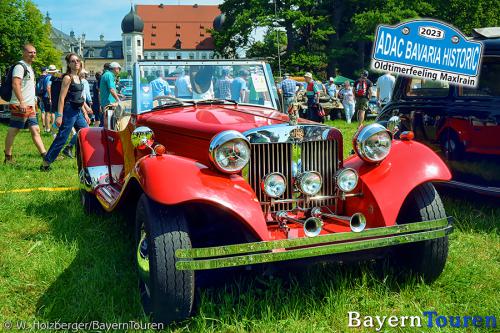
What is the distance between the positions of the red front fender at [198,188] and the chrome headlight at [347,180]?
2.17ft

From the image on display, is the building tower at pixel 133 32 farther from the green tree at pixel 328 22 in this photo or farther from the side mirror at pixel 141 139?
the side mirror at pixel 141 139

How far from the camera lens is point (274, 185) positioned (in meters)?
3.14

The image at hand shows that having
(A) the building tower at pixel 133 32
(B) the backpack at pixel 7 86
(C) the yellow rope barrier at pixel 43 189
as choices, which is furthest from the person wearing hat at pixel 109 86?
(A) the building tower at pixel 133 32

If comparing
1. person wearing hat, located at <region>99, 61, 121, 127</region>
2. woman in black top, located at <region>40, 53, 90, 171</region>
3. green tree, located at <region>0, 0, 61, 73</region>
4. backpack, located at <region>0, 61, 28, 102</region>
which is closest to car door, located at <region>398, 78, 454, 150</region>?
woman in black top, located at <region>40, 53, 90, 171</region>

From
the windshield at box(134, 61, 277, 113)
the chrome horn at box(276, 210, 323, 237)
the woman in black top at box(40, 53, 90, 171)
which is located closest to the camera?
the chrome horn at box(276, 210, 323, 237)

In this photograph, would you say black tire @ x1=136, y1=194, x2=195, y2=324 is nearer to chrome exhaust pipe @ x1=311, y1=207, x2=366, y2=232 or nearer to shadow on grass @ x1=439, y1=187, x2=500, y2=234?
chrome exhaust pipe @ x1=311, y1=207, x2=366, y2=232

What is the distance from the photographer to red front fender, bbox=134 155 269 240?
2738 millimetres

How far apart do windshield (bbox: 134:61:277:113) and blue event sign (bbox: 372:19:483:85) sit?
1.27 meters

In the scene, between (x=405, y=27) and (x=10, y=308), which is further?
(x=405, y=27)

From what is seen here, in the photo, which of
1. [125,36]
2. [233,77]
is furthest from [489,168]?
[125,36]

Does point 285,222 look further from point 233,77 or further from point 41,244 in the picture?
point 41,244

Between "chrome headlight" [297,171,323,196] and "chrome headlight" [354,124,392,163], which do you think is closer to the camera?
"chrome headlight" [297,171,323,196]

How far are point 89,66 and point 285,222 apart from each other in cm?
12364

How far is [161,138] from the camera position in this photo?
150 inches
